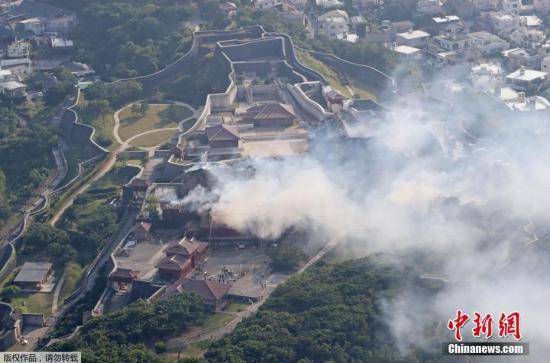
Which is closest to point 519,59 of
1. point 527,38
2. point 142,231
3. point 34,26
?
point 527,38

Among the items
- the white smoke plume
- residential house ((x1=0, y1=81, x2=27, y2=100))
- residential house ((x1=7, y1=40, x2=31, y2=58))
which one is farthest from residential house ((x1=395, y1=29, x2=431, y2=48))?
residential house ((x1=7, y1=40, x2=31, y2=58))

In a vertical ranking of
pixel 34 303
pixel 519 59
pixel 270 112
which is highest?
pixel 270 112

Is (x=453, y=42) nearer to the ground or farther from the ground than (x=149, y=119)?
nearer to the ground

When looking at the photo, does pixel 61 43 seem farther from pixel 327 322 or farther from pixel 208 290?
pixel 327 322

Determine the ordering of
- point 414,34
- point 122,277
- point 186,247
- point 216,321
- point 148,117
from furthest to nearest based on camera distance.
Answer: point 414,34
point 148,117
point 186,247
point 122,277
point 216,321

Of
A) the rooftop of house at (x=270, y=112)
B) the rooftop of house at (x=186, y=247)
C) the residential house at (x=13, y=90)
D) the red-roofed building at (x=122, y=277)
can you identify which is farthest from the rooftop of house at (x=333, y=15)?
the red-roofed building at (x=122, y=277)

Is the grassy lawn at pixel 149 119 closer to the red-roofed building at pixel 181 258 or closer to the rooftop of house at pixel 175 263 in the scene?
the red-roofed building at pixel 181 258

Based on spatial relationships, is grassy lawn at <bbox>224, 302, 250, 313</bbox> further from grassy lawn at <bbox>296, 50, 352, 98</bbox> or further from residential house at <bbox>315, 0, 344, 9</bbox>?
residential house at <bbox>315, 0, 344, 9</bbox>
